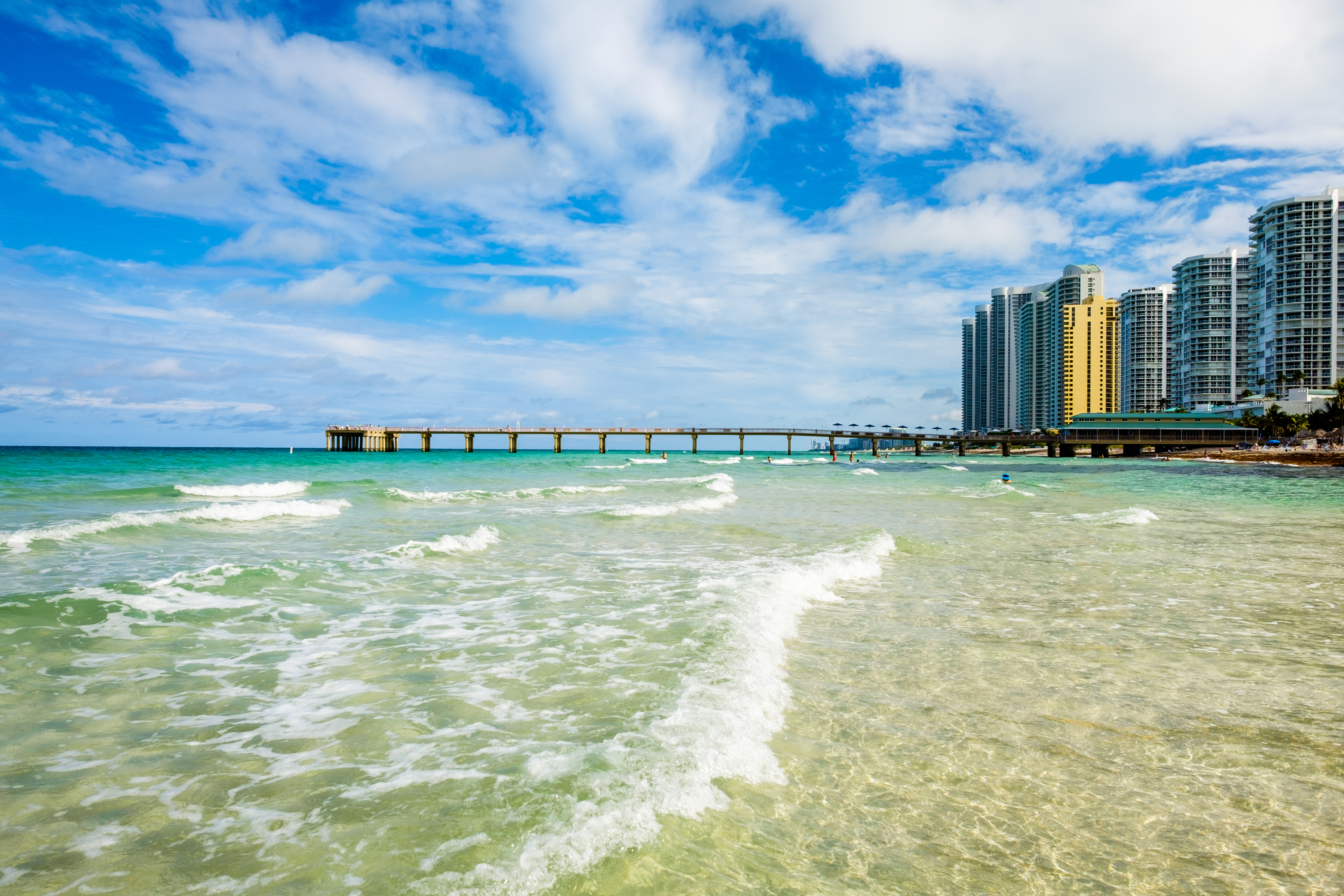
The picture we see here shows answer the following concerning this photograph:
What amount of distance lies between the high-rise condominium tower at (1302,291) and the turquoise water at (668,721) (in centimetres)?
13771

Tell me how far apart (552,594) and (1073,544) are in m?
10.6

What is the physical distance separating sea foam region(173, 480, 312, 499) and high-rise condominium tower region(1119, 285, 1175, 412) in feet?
525

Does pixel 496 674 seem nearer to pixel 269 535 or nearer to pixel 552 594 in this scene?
pixel 552 594

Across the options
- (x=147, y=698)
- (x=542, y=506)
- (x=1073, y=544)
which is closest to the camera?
(x=147, y=698)

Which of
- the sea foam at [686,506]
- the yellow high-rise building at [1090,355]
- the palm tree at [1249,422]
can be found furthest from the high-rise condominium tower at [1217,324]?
the sea foam at [686,506]

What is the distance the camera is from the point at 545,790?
11.9 feet

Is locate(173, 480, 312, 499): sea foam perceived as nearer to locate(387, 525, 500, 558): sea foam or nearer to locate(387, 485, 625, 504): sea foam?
locate(387, 485, 625, 504): sea foam

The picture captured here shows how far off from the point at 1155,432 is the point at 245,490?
366 feet

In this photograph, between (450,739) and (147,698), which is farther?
(147,698)

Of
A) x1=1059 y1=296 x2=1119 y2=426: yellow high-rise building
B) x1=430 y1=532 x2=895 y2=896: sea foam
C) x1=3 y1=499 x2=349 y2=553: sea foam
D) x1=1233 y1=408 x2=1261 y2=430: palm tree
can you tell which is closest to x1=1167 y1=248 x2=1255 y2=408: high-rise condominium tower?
x1=1059 y1=296 x2=1119 y2=426: yellow high-rise building

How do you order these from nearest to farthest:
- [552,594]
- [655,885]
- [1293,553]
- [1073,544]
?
1. [655,885]
2. [552,594]
3. [1293,553]
4. [1073,544]

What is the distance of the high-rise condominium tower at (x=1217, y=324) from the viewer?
129875 millimetres

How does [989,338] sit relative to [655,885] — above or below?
above

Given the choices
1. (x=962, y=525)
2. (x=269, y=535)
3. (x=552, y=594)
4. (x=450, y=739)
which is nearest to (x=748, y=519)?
(x=962, y=525)
